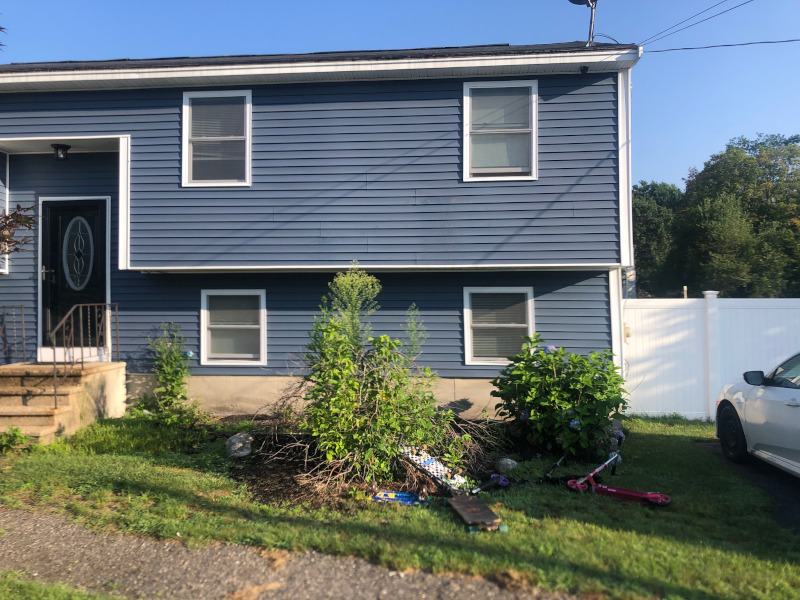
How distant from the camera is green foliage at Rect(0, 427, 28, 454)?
682 centimetres

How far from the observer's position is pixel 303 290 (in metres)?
9.28

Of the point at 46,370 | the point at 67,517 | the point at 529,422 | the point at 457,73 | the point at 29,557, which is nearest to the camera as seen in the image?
the point at 29,557

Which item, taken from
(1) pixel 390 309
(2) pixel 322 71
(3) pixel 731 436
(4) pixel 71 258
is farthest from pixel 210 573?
(4) pixel 71 258

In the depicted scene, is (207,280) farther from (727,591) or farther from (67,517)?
(727,591)

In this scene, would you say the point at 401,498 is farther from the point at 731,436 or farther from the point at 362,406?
the point at 731,436

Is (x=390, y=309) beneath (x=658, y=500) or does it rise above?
above

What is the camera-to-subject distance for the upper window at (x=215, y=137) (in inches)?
354

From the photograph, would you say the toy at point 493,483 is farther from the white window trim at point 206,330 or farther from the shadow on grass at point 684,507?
the white window trim at point 206,330

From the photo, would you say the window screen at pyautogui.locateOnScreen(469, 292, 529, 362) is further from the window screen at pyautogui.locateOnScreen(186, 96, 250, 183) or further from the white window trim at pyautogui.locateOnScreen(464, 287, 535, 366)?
the window screen at pyautogui.locateOnScreen(186, 96, 250, 183)

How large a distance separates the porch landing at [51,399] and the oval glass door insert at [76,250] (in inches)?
73.4

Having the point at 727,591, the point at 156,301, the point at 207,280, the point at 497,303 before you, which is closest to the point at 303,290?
the point at 207,280

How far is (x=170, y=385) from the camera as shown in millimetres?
8727

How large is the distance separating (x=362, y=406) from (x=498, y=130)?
197 inches

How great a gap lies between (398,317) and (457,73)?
371 centimetres
